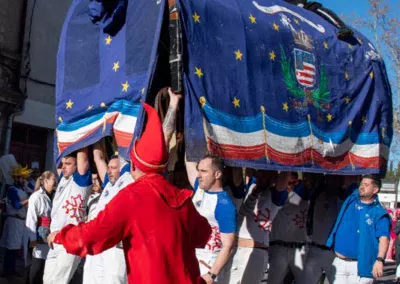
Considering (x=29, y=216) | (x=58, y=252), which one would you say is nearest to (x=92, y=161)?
(x=58, y=252)

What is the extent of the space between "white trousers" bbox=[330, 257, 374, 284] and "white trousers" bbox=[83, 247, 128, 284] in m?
2.53

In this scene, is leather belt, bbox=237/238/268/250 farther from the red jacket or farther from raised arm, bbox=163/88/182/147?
the red jacket

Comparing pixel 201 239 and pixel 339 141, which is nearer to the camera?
pixel 201 239

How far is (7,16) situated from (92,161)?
8420 millimetres

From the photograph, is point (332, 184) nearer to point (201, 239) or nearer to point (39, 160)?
point (201, 239)

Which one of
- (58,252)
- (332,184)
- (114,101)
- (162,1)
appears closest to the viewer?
(162,1)

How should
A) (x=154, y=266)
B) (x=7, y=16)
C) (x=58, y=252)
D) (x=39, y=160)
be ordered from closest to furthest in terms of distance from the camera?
1. (x=154, y=266)
2. (x=58, y=252)
3. (x=7, y=16)
4. (x=39, y=160)

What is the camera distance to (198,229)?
11.8 feet

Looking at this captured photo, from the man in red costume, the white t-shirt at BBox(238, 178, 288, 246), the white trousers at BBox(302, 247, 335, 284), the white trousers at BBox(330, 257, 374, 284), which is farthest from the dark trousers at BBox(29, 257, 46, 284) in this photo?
the man in red costume

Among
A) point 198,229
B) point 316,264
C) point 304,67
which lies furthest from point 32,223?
point 198,229

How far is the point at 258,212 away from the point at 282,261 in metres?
1.05

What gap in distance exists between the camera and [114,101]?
513 centimetres

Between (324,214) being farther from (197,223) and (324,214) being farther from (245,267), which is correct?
(197,223)

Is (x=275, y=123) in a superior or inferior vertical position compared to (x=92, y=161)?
superior
